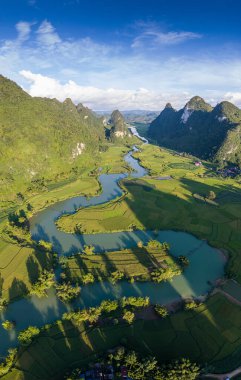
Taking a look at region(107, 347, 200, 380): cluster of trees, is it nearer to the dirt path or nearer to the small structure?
the small structure

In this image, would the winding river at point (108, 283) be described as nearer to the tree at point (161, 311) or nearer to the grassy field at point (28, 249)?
the tree at point (161, 311)

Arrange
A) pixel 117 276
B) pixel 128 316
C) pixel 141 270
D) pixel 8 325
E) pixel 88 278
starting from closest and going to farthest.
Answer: pixel 128 316, pixel 8 325, pixel 88 278, pixel 117 276, pixel 141 270

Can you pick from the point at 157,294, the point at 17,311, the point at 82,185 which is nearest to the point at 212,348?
→ the point at 157,294

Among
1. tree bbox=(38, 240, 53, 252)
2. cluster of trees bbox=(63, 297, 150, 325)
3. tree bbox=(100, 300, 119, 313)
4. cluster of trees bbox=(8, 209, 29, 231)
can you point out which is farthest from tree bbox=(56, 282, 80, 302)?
cluster of trees bbox=(8, 209, 29, 231)

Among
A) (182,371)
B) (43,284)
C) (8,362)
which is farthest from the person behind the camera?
(43,284)

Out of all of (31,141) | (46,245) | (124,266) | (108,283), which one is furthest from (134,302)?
(31,141)

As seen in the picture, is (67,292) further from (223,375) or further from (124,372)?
(223,375)

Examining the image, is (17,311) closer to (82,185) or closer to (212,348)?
(212,348)
